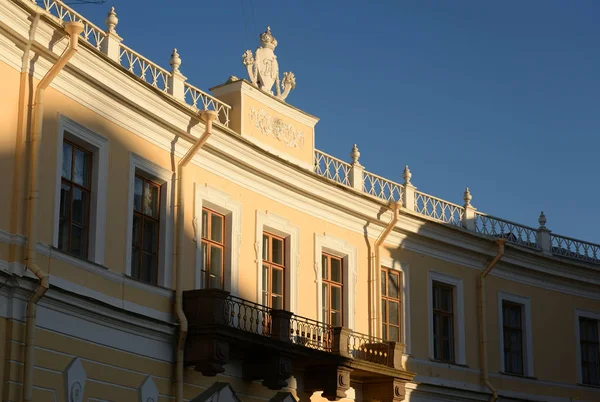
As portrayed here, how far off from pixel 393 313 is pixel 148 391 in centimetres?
812

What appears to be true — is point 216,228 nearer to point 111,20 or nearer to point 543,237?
point 111,20

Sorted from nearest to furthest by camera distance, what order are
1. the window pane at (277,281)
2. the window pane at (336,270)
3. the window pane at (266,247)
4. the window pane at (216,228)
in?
the window pane at (216,228) < the window pane at (266,247) < the window pane at (277,281) < the window pane at (336,270)

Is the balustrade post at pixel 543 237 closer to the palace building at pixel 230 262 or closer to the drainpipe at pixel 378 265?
the palace building at pixel 230 262

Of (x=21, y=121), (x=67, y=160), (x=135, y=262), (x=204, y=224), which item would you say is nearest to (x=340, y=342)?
(x=204, y=224)

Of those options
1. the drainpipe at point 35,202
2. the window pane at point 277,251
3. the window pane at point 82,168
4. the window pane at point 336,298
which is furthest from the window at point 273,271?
the drainpipe at point 35,202

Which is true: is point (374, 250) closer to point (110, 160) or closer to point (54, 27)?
point (110, 160)

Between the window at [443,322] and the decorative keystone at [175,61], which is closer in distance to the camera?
the decorative keystone at [175,61]

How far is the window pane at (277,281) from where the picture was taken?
22531mm

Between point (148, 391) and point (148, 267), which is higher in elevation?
point (148, 267)

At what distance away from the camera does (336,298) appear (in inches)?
951

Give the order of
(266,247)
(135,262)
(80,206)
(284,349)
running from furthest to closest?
(266,247) < (284,349) < (135,262) < (80,206)

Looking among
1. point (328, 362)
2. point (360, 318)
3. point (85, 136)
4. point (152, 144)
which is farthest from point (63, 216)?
point (360, 318)

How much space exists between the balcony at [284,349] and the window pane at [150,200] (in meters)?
1.48

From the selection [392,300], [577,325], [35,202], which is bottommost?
[35,202]
